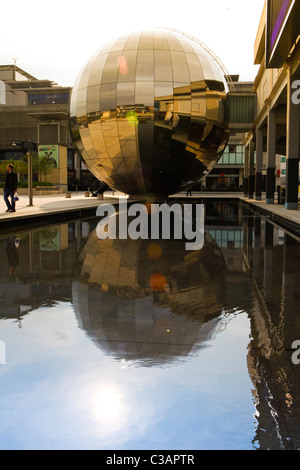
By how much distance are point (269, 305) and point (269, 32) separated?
17.2m

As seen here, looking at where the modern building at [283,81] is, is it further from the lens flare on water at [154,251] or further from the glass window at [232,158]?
the glass window at [232,158]

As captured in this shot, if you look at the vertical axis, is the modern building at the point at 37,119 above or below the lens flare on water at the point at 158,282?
above

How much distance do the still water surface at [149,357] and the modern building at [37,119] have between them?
54.5 m

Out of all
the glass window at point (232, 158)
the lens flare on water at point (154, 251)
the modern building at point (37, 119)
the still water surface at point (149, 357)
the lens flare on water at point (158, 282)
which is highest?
the modern building at point (37, 119)

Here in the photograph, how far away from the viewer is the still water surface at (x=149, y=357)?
2.46 meters

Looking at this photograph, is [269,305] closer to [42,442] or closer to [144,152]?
[42,442]

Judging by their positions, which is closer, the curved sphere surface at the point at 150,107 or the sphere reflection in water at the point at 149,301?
the sphere reflection in water at the point at 149,301

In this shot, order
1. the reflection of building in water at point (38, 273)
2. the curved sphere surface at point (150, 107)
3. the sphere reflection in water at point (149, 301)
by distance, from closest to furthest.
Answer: the sphere reflection in water at point (149, 301) → the reflection of building in water at point (38, 273) → the curved sphere surface at point (150, 107)

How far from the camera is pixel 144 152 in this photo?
19016 millimetres

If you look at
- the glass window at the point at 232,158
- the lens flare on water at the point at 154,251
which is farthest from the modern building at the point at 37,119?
the lens flare on water at the point at 154,251

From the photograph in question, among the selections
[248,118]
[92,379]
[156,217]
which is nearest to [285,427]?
[92,379]

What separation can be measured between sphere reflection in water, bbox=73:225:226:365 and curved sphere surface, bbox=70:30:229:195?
10525mm

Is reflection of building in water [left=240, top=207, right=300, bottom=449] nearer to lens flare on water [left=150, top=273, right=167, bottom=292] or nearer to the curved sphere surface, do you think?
lens flare on water [left=150, top=273, right=167, bottom=292]

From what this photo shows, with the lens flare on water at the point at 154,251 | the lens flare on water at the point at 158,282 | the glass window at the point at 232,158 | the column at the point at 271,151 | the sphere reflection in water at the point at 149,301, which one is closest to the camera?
the sphere reflection in water at the point at 149,301
